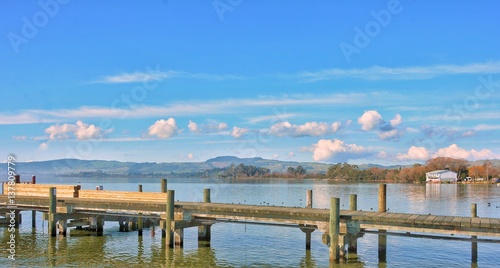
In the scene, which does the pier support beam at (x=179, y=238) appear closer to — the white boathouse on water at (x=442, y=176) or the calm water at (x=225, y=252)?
the calm water at (x=225, y=252)

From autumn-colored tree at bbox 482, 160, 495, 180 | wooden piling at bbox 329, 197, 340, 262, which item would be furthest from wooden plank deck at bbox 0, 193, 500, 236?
autumn-colored tree at bbox 482, 160, 495, 180

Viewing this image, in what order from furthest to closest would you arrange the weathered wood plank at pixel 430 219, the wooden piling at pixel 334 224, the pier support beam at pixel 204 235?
the pier support beam at pixel 204 235, the wooden piling at pixel 334 224, the weathered wood plank at pixel 430 219

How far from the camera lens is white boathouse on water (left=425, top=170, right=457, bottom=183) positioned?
192000 millimetres

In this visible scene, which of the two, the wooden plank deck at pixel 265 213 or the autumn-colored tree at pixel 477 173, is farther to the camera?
the autumn-colored tree at pixel 477 173

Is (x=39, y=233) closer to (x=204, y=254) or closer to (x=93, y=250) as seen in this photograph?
(x=93, y=250)

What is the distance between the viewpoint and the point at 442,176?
7623 inches

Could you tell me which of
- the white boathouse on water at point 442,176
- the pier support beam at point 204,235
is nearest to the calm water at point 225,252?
the pier support beam at point 204,235

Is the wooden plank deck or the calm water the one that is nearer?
the wooden plank deck

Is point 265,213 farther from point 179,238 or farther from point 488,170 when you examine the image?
point 488,170

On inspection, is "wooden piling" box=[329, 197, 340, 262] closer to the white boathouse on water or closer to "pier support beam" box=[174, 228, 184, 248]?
"pier support beam" box=[174, 228, 184, 248]

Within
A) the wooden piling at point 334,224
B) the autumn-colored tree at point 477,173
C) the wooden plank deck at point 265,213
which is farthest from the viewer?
the autumn-colored tree at point 477,173

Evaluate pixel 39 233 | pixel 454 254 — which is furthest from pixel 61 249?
pixel 454 254

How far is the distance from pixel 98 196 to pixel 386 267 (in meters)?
18.1

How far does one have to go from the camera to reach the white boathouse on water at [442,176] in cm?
19200
